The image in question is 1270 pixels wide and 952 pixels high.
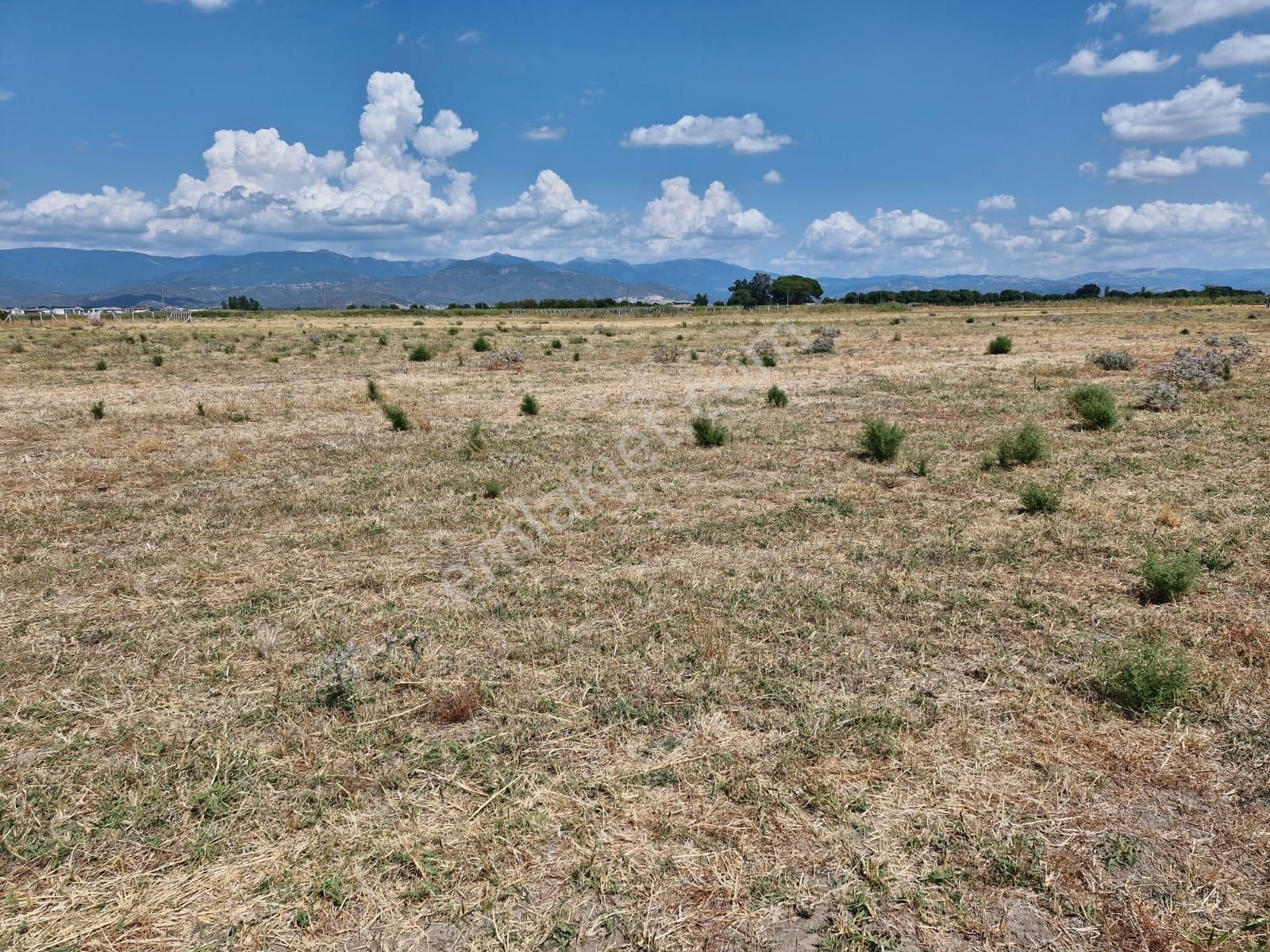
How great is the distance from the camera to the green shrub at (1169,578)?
581 cm

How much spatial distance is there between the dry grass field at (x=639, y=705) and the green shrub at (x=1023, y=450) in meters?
0.17

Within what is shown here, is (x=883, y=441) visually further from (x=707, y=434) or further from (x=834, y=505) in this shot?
(x=707, y=434)

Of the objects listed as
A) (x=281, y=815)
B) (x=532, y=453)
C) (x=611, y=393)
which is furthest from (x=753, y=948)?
(x=611, y=393)

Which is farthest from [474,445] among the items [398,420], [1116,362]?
[1116,362]

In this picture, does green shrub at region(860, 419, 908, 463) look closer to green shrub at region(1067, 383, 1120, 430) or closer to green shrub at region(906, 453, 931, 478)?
green shrub at region(906, 453, 931, 478)

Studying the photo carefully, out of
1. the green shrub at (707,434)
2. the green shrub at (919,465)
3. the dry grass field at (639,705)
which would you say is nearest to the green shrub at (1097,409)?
the dry grass field at (639,705)

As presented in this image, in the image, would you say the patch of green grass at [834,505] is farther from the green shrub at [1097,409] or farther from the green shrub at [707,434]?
the green shrub at [1097,409]

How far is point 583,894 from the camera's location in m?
3.25

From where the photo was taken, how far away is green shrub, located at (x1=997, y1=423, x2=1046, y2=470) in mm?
10492

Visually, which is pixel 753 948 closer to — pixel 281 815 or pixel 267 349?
pixel 281 815

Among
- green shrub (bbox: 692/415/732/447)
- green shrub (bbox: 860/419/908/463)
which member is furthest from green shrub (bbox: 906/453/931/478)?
green shrub (bbox: 692/415/732/447)

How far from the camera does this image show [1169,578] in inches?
229

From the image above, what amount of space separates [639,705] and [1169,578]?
177 inches

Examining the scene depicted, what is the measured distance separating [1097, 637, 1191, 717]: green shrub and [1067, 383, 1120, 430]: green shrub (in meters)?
9.56
